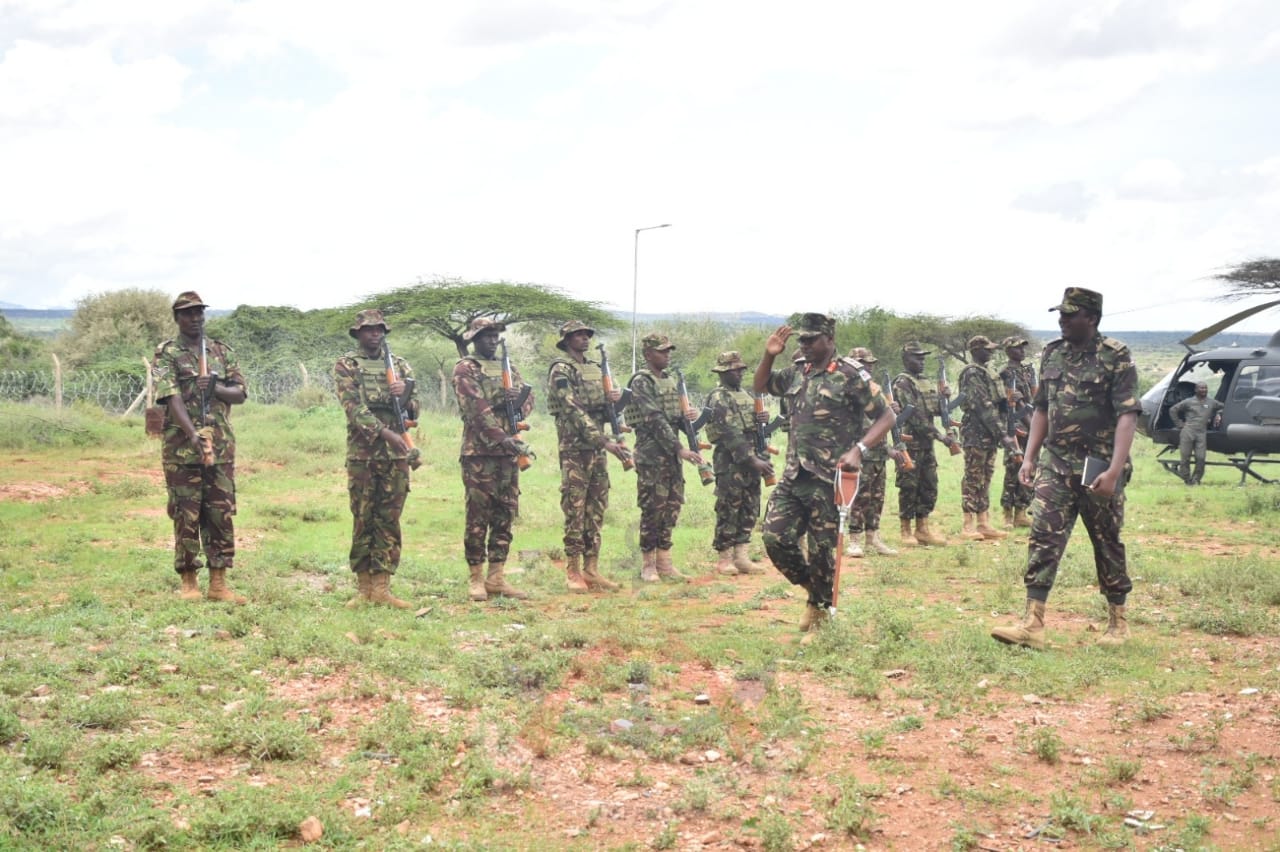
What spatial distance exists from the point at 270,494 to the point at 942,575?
364 inches

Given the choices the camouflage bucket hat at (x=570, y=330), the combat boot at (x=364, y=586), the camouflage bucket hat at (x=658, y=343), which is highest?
the camouflage bucket hat at (x=570, y=330)

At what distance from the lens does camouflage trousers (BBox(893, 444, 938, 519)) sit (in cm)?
1166

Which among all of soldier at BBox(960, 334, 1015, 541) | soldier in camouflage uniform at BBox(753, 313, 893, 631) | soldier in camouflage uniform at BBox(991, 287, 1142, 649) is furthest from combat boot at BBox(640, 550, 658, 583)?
soldier at BBox(960, 334, 1015, 541)

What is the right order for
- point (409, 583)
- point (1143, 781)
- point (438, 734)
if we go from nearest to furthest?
point (1143, 781)
point (438, 734)
point (409, 583)

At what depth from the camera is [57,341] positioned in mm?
38781

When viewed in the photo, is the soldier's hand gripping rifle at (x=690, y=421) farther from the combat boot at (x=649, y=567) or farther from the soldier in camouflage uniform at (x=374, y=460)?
the soldier in camouflage uniform at (x=374, y=460)

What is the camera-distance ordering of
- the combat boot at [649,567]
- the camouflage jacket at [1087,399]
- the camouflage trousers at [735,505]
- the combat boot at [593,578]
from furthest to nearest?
the camouflage trousers at [735,505] → the combat boot at [649,567] → the combat boot at [593,578] → the camouflage jacket at [1087,399]

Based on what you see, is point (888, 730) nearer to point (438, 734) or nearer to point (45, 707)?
point (438, 734)

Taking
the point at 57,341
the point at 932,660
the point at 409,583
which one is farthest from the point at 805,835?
the point at 57,341

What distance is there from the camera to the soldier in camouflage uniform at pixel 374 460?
26.2 feet

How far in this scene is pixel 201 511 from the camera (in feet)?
25.7

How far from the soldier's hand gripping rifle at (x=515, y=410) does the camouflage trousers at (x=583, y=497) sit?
1.83 ft

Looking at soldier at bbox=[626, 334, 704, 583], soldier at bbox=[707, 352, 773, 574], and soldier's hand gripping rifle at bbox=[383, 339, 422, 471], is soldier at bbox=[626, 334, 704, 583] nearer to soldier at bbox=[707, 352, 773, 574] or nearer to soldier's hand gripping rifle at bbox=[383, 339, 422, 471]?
soldier at bbox=[707, 352, 773, 574]

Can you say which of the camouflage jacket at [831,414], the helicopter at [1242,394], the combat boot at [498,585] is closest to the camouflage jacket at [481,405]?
the combat boot at [498,585]
